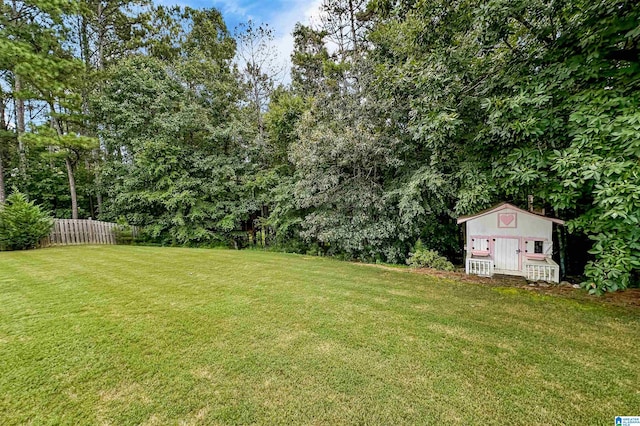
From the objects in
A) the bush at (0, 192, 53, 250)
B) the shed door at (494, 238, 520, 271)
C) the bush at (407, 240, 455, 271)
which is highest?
the bush at (0, 192, 53, 250)

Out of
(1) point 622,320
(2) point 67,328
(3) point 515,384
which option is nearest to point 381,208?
(1) point 622,320

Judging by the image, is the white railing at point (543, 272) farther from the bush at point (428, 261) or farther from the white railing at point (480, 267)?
the bush at point (428, 261)

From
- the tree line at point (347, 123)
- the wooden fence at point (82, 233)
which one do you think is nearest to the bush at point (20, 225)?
the wooden fence at point (82, 233)

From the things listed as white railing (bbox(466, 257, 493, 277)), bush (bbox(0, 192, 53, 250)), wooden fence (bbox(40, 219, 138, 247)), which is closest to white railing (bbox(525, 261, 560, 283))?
white railing (bbox(466, 257, 493, 277))

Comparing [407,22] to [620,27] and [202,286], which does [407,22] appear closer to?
[620,27]

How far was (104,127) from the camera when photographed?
38.6ft

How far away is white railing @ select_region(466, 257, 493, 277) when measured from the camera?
5.70 metres

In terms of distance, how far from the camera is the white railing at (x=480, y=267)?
570 cm

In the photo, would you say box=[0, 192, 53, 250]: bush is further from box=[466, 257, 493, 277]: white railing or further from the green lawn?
box=[466, 257, 493, 277]: white railing

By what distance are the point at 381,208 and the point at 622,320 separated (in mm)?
5052

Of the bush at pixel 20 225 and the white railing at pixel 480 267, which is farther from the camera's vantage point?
the bush at pixel 20 225

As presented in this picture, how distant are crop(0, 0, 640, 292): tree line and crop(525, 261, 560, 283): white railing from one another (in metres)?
0.95

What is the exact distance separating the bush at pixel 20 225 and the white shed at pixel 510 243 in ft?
40.2

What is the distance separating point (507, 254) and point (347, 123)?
17.6 feet
